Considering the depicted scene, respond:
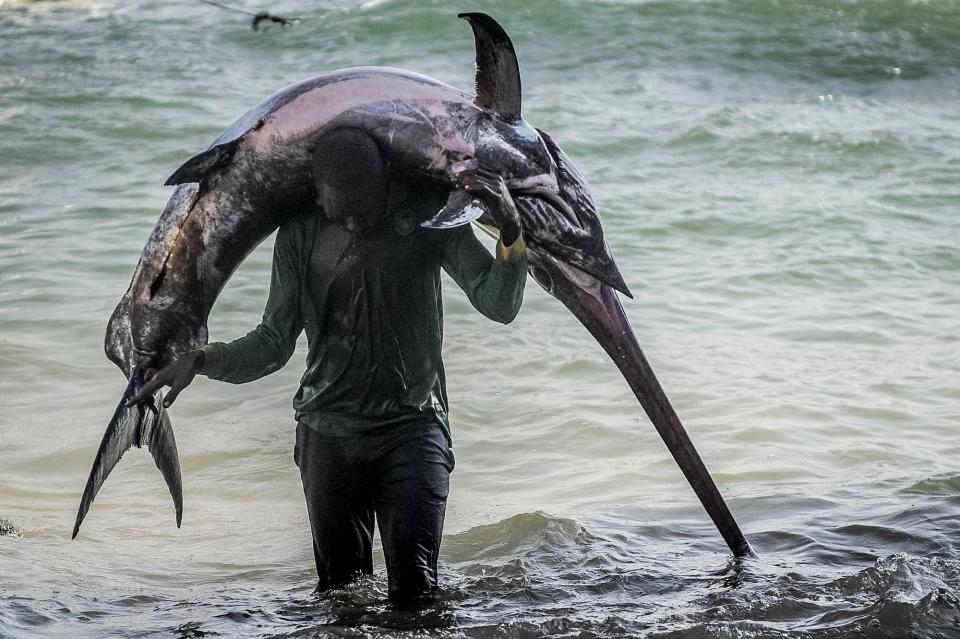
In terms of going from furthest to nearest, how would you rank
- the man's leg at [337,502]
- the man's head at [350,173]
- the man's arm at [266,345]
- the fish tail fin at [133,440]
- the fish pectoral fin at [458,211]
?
the fish tail fin at [133,440], the man's leg at [337,502], the man's arm at [266,345], the man's head at [350,173], the fish pectoral fin at [458,211]

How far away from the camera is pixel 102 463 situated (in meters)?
3.74

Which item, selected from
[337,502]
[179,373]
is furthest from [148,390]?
[337,502]

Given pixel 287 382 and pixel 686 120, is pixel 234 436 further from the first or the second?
pixel 686 120

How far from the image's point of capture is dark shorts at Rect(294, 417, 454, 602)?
11.4 ft

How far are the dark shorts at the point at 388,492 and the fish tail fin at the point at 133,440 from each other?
1.63 ft

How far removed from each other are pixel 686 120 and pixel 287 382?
24.7 feet

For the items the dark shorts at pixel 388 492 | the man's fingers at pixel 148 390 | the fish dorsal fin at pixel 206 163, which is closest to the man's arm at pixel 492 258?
the dark shorts at pixel 388 492

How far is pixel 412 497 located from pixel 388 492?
0.08 meters

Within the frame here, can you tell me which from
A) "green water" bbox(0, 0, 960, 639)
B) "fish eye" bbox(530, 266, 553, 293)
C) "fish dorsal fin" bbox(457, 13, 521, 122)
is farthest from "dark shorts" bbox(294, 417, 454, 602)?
"fish dorsal fin" bbox(457, 13, 521, 122)

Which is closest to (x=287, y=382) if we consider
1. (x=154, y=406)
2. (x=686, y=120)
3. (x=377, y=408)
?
(x=154, y=406)

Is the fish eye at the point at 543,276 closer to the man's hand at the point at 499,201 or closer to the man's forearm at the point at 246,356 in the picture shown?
the man's hand at the point at 499,201

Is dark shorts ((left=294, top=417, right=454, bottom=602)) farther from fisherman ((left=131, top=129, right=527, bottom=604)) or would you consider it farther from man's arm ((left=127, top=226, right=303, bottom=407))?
man's arm ((left=127, top=226, right=303, bottom=407))

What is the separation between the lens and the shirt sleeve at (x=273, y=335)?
3457mm

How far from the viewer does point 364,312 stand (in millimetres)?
3453
